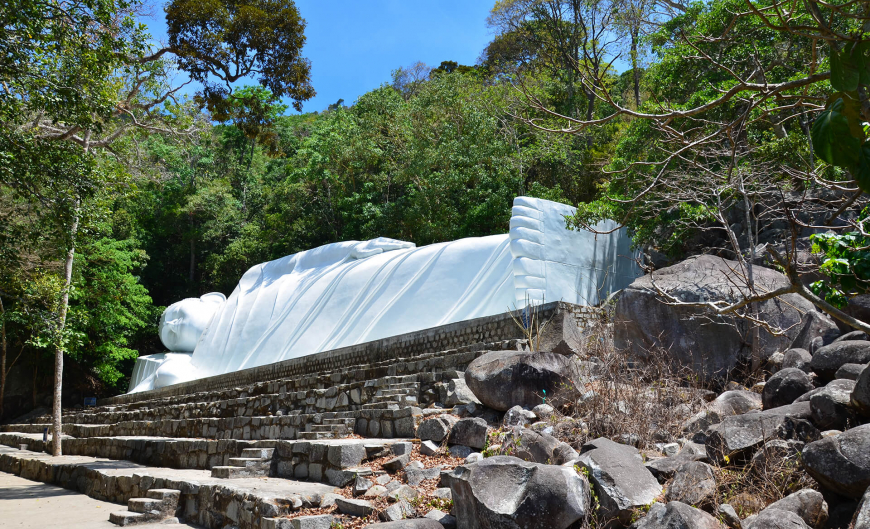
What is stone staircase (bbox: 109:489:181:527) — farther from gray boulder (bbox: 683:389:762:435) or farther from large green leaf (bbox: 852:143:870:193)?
large green leaf (bbox: 852:143:870:193)

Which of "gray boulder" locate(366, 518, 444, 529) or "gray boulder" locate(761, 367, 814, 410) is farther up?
"gray boulder" locate(761, 367, 814, 410)

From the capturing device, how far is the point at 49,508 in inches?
262

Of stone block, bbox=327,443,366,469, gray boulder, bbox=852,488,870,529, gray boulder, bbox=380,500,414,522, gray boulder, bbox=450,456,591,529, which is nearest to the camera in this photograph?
gray boulder, bbox=852,488,870,529

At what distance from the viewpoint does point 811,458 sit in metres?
3.16

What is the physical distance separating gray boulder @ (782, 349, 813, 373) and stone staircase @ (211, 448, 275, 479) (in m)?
4.36

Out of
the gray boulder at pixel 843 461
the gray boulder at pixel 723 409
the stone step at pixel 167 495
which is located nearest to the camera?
the gray boulder at pixel 843 461

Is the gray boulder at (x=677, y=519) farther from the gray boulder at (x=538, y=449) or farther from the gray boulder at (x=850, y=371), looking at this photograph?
the gray boulder at (x=850, y=371)

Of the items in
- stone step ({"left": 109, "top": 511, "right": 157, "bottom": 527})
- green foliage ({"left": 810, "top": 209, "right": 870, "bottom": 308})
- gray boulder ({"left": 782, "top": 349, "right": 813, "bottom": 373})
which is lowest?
stone step ({"left": 109, "top": 511, "right": 157, "bottom": 527})

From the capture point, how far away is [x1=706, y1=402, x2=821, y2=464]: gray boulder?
12.0ft

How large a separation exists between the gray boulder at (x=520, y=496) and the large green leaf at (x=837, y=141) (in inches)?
87.9

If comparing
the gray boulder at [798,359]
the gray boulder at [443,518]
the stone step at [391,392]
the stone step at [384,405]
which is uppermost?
the gray boulder at [798,359]

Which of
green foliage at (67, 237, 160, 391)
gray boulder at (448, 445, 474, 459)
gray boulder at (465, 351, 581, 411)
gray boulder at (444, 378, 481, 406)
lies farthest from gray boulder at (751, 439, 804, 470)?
green foliage at (67, 237, 160, 391)

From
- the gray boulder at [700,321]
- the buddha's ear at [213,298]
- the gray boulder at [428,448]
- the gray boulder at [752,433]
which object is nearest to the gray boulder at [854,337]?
the gray boulder at [700,321]

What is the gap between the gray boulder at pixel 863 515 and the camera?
8.57ft
